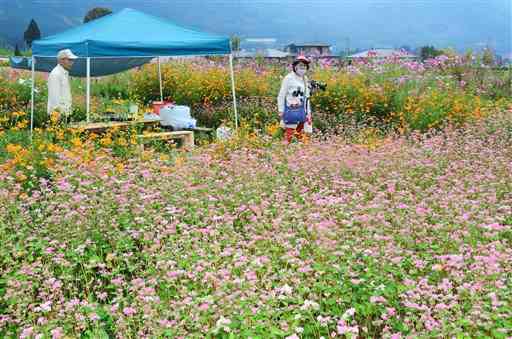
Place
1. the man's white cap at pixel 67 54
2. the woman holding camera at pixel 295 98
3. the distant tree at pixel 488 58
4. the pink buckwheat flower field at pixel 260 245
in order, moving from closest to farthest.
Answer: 1. the pink buckwheat flower field at pixel 260 245
2. the woman holding camera at pixel 295 98
3. the man's white cap at pixel 67 54
4. the distant tree at pixel 488 58

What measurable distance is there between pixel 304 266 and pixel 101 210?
1752 mm

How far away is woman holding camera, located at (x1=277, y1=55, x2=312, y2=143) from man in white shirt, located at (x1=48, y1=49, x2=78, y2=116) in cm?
311

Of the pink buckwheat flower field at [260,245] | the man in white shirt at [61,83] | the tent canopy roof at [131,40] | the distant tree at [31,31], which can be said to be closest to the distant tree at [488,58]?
the tent canopy roof at [131,40]

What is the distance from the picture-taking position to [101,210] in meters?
4.91

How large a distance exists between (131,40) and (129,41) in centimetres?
8

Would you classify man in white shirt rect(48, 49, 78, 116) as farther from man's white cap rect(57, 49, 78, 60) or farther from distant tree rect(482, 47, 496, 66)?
distant tree rect(482, 47, 496, 66)

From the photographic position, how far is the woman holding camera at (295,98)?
30.3ft

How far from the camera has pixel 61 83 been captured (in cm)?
1005

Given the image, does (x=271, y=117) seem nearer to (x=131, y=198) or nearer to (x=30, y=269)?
(x=131, y=198)

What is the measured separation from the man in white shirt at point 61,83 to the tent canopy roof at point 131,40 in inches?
6.6

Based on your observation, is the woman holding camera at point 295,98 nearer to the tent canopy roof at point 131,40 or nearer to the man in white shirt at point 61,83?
the tent canopy roof at point 131,40

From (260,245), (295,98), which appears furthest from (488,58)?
(260,245)

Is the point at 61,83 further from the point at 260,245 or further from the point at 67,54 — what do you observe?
the point at 260,245

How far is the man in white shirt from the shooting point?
32.3ft
